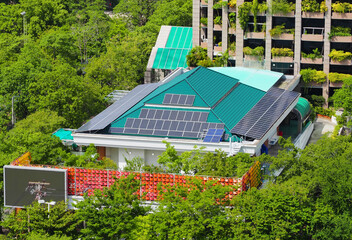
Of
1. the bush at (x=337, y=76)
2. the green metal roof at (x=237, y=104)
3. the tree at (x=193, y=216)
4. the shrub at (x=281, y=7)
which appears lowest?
the tree at (x=193, y=216)

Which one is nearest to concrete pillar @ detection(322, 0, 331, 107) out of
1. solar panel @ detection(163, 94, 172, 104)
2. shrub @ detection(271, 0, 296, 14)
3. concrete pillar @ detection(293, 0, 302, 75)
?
concrete pillar @ detection(293, 0, 302, 75)

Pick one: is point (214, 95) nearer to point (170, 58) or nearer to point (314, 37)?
point (314, 37)

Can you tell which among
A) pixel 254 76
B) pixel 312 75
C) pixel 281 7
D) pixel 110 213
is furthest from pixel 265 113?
pixel 281 7

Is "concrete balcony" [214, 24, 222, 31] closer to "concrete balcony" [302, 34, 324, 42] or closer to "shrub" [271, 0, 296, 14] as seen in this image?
"shrub" [271, 0, 296, 14]

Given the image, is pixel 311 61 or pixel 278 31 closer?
pixel 278 31

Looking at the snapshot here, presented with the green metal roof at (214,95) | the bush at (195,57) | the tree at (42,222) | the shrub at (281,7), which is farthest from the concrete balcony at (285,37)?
the tree at (42,222)

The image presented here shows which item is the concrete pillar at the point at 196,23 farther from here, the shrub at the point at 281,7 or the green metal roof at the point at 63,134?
the green metal roof at the point at 63,134
